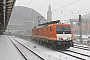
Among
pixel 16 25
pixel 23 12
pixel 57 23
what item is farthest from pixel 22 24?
pixel 57 23

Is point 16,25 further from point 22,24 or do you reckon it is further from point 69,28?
point 69,28

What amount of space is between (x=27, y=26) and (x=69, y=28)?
108 meters

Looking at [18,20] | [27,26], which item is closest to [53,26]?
[27,26]

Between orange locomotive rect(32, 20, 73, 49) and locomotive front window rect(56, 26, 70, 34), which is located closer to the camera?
orange locomotive rect(32, 20, 73, 49)

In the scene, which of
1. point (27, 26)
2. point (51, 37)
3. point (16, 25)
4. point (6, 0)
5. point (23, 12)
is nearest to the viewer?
point (6, 0)

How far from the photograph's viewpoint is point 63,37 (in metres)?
20.1

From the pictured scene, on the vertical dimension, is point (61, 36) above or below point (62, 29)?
below

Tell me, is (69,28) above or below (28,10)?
below

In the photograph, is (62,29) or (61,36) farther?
(62,29)

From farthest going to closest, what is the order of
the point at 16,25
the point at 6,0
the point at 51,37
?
1. the point at 16,25
2. the point at 51,37
3. the point at 6,0

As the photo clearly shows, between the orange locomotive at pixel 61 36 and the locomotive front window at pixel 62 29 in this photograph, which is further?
the locomotive front window at pixel 62 29

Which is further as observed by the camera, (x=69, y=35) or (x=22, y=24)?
(x=22, y=24)

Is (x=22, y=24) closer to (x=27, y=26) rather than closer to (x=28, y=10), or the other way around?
(x=27, y=26)

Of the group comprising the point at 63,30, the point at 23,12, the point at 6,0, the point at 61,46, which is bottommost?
the point at 61,46
